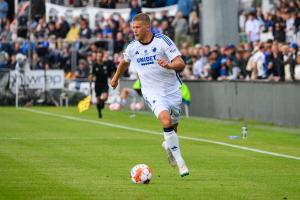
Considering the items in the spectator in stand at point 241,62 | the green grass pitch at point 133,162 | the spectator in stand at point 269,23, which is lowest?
the green grass pitch at point 133,162

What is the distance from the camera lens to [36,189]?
38.3 feet

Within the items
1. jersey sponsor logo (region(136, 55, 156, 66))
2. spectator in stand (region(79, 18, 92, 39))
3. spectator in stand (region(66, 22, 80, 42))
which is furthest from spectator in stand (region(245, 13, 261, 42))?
jersey sponsor logo (region(136, 55, 156, 66))

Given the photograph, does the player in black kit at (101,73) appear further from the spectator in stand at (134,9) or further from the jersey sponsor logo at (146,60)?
the jersey sponsor logo at (146,60)

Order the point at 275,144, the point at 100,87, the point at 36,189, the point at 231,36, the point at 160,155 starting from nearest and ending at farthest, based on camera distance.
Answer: the point at 36,189 < the point at 160,155 < the point at 275,144 < the point at 100,87 < the point at 231,36

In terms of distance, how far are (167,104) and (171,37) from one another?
2415 cm

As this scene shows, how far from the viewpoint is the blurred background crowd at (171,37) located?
28375mm

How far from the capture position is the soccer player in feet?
43.4

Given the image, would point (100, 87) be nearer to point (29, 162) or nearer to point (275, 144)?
point (275, 144)

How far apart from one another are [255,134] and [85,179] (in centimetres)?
1041

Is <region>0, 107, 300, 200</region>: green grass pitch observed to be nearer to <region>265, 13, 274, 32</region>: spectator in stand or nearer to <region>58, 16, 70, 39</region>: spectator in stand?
<region>265, 13, 274, 32</region>: spectator in stand

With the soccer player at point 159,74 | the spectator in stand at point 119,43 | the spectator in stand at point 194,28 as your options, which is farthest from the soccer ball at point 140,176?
the spectator in stand at point 119,43

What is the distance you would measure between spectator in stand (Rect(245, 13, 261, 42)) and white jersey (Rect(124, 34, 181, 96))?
1943cm

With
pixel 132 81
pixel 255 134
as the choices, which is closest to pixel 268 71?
pixel 255 134

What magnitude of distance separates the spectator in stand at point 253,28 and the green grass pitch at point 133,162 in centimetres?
686
